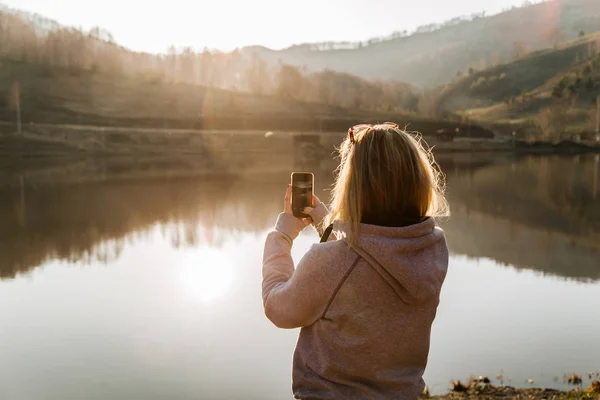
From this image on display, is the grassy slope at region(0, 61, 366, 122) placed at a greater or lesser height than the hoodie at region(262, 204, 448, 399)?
greater

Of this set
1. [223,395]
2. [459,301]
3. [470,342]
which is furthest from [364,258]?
[459,301]

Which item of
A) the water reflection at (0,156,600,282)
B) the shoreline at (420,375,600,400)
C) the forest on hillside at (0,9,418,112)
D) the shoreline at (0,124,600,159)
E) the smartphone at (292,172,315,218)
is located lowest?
the water reflection at (0,156,600,282)

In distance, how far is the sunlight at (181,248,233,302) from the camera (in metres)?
14.4

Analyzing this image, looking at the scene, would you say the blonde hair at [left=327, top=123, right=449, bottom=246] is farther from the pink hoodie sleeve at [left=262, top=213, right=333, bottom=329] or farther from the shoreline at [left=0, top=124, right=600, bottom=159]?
the shoreline at [left=0, top=124, right=600, bottom=159]

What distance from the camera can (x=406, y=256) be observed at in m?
3.09

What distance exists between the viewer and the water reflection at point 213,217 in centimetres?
1942

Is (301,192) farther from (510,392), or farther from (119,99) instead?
(119,99)

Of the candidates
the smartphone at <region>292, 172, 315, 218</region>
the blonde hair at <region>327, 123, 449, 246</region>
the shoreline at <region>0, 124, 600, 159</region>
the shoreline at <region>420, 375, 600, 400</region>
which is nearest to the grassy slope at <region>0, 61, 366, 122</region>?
the shoreline at <region>0, 124, 600, 159</region>

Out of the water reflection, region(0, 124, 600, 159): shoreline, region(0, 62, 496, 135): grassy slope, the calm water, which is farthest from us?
region(0, 62, 496, 135): grassy slope

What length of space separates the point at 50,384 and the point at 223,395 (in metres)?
2.29

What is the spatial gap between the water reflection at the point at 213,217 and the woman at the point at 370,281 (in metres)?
10.9

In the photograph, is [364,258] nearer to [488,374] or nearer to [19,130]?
[488,374]

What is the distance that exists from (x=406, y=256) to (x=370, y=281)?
0.65ft

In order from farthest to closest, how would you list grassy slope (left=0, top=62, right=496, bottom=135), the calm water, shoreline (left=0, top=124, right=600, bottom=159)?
grassy slope (left=0, top=62, right=496, bottom=135), shoreline (left=0, top=124, right=600, bottom=159), the calm water
